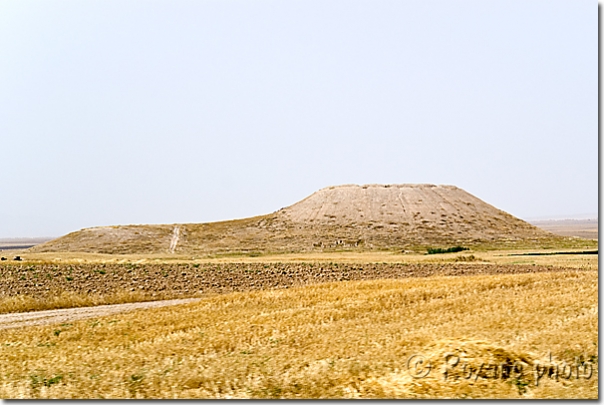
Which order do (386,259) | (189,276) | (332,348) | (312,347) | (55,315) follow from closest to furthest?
1. (332,348)
2. (312,347)
3. (55,315)
4. (189,276)
5. (386,259)

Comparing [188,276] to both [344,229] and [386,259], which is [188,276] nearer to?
[386,259]

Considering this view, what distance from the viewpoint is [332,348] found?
1253 cm

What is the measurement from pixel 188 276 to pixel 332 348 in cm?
2900

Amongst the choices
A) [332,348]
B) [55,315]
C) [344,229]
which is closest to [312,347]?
[332,348]

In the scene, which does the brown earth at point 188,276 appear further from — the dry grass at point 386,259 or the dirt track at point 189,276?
the dry grass at point 386,259

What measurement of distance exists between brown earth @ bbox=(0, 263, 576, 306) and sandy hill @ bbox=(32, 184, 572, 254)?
1481 inches

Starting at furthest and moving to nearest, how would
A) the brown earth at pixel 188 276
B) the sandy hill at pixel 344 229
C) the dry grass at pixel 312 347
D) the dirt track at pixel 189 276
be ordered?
1. the sandy hill at pixel 344 229
2. the dirt track at pixel 189 276
3. the brown earth at pixel 188 276
4. the dry grass at pixel 312 347

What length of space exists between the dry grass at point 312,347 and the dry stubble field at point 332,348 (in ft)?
0.10

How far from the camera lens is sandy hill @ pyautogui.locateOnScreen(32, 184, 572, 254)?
284 feet

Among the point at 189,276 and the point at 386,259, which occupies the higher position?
the point at 189,276

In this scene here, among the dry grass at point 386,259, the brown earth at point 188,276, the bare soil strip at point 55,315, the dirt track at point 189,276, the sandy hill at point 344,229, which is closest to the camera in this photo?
the bare soil strip at point 55,315

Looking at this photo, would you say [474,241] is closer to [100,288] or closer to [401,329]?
[100,288]

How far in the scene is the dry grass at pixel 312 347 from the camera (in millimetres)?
9984

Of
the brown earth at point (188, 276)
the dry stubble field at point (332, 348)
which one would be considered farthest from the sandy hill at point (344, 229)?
the dry stubble field at point (332, 348)
